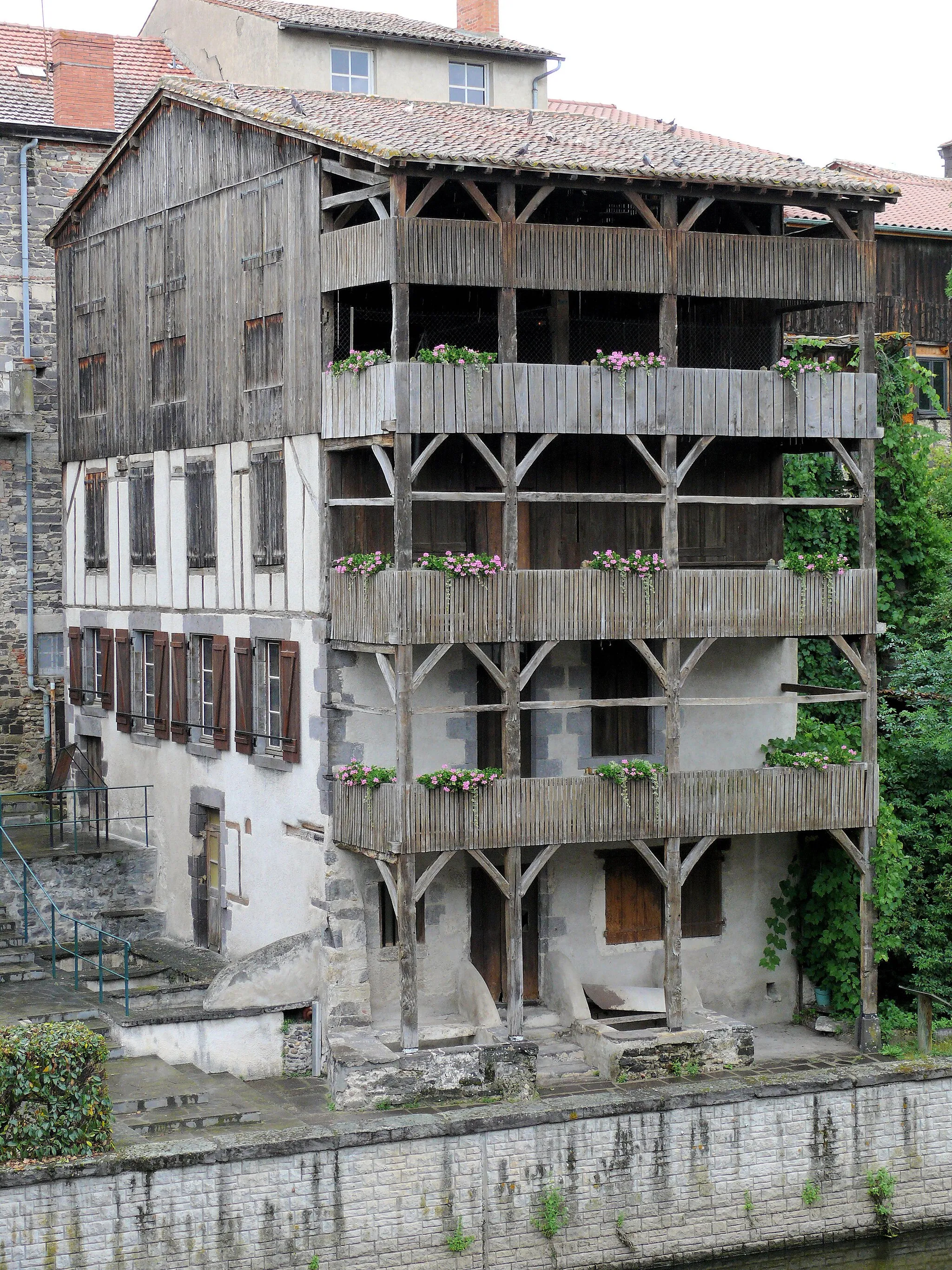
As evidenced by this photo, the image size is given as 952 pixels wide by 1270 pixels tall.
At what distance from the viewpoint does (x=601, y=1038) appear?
22.0 m

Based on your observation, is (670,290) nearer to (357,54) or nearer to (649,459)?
(649,459)

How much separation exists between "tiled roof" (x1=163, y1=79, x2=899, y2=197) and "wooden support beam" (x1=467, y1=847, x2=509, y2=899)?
23.8ft

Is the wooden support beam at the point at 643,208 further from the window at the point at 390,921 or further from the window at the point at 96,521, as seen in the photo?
the window at the point at 96,521

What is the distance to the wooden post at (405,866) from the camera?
69.3 feet

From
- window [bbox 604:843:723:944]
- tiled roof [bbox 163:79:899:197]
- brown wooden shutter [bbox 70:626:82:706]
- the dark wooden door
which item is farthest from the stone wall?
window [bbox 604:843:723:944]

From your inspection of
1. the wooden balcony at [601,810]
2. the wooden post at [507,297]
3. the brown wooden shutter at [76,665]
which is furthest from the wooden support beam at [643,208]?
the brown wooden shutter at [76,665]

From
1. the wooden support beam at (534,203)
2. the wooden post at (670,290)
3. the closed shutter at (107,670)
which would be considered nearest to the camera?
the wooden support beam at (534,203)

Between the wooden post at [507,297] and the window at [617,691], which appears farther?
the window at [617,691]

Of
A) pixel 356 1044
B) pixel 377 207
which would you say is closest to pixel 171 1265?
pixel 356 1044

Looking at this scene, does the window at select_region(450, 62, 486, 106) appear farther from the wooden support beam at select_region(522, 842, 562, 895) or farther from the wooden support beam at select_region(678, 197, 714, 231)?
the wooden support beam at select_region(522, 842, 562, 895)

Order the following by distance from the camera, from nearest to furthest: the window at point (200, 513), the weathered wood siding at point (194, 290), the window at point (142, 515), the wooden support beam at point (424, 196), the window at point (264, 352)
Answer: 1. the wooden support beam at point (424, 196)
2. the weathered wood siding at point (194, 290)
3. the window at point (264, 352)
4. the window at point (200, 513)
5. the window at point (142, 515)

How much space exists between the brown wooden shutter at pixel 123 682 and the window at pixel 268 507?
465cm

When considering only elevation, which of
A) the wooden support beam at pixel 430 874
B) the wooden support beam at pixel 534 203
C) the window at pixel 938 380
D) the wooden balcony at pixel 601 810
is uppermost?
the wooden support beam at pixel 534 203

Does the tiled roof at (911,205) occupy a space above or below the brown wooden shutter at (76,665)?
above
